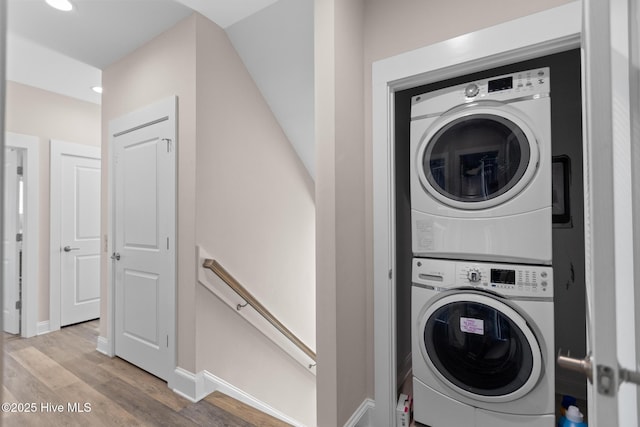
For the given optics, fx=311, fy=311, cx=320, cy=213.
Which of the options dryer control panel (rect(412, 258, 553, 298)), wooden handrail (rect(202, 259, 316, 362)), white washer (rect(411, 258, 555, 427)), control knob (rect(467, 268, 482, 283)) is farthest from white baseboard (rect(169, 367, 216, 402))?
control knob (rect(467, 268, 482, 283))

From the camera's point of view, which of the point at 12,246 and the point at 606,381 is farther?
the point at 12,246

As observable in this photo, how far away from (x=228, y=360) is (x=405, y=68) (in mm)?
2273

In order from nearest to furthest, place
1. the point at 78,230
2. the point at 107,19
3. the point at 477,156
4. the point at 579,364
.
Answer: the point at 579,364
the point at 477,156
the point at 107,19
the point at 78,230

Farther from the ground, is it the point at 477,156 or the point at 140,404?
the point at 477,156

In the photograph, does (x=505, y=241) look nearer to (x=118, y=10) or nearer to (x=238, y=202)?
(x=238, y=202)

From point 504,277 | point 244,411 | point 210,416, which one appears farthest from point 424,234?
point 210,416

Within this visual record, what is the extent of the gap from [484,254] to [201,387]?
1.93 metres

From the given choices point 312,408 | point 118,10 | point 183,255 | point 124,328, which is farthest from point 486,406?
point 118,10

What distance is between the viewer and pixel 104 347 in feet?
9.00

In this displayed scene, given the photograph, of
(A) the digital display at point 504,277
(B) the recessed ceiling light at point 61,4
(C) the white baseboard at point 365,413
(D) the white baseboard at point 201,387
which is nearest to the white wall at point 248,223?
(D) the white baseboard at point 201,387

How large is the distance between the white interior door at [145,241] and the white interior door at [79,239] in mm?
1283

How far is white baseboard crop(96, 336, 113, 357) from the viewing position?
268cm

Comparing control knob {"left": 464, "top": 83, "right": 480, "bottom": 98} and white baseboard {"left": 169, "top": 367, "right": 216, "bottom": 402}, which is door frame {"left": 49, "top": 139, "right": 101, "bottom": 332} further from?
control knob {"left": 464, "top": 83, "right": 480, "bottom": 98}

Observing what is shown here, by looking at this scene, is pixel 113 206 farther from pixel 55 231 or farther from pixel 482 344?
pixel 482 344
